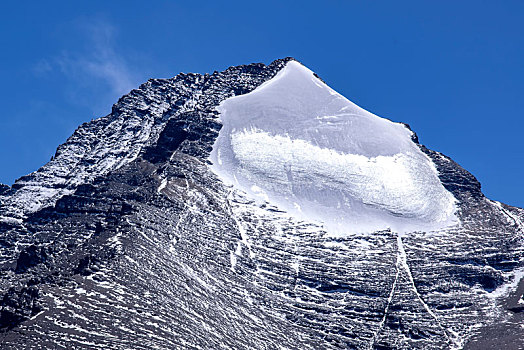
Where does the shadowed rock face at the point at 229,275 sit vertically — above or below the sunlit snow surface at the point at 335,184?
below

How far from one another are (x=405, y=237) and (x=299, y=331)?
39.5 m

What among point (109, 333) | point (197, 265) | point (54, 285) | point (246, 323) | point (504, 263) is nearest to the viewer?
point (109, 333)

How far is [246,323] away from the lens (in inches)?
5153

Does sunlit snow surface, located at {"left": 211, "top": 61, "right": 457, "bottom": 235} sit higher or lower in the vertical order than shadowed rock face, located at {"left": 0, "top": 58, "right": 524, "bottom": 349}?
higher

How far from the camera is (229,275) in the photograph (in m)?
143

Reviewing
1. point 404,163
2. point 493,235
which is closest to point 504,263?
point 493,235

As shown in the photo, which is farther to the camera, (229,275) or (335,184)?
(335,184)

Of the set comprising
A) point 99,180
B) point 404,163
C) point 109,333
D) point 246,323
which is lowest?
point 109,333

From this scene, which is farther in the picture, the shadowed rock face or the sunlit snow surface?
the sunlit snow surface

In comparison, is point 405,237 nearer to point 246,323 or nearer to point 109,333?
point 246,323

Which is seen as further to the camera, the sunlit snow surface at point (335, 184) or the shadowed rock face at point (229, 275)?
the sunlit snow surface at point (335, 184)

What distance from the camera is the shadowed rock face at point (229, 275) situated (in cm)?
11531

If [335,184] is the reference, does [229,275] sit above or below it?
below

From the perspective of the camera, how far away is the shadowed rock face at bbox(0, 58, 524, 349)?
115312mm
